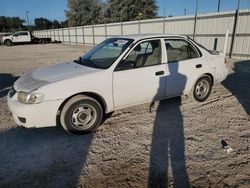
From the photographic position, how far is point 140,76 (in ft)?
13.6

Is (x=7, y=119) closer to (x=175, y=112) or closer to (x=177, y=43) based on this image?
(x=175, y=112)

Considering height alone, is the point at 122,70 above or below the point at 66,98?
above

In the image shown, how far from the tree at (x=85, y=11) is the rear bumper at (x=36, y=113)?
→ 179 ft

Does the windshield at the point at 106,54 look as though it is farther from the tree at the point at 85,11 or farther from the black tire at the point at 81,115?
the tree at the point at 85,11

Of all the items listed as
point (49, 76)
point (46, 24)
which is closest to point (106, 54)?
point (49, 76)

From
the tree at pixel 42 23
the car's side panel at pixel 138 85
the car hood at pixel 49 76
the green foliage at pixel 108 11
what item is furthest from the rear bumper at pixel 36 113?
the tree at pixel 42 23

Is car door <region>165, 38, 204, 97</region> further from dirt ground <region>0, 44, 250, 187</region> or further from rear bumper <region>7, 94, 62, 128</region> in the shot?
rear bumper <region>7, 94, 62, 128</region>

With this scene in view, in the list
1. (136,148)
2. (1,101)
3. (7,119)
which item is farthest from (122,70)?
(1,101)

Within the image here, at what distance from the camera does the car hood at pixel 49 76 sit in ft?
11.8

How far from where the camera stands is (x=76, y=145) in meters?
3.59

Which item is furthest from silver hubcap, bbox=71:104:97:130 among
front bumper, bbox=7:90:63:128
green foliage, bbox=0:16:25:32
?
green foliage, bbox=0:16:25:32

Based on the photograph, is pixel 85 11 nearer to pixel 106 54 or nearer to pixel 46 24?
pixel 46 24

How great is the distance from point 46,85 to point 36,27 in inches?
3624

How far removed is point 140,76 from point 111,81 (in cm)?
60
